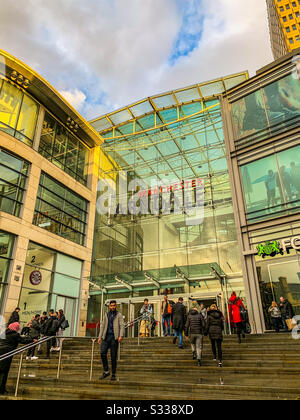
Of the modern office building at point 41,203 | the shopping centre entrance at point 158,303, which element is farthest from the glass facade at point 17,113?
the shopping centre entrance at point 158,303

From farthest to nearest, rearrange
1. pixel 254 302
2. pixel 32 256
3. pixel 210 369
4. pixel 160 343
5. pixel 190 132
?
pixel 190 132, pixel 32 256, pixel 254 302, pixel 160 343, pixel 210 369

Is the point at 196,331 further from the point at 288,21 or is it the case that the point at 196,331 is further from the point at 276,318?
the point at 288,21

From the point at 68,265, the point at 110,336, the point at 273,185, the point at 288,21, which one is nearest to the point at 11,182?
the point at 68,265

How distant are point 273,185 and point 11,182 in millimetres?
13686

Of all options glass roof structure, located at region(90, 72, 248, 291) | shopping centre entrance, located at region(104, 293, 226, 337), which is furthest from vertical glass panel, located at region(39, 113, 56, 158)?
shopping centre entrance, located at region(104, 293, 226, 337)

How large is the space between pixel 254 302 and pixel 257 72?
12.2m

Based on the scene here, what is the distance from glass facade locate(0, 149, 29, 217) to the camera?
53.6ft

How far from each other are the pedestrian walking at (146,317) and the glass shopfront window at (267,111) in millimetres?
9663

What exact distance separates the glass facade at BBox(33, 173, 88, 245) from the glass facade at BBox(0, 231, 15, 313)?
2.03 metres

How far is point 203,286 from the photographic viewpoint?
57.4 feet

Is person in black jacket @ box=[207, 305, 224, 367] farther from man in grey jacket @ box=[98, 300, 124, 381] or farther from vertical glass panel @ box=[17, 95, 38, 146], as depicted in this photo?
vertical glass panel @ box=[17, 95, 38, 146]

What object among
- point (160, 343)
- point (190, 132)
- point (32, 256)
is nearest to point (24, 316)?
point (32, 256)

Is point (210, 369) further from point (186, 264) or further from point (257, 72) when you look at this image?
point (257, 72)

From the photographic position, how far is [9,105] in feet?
59.3
